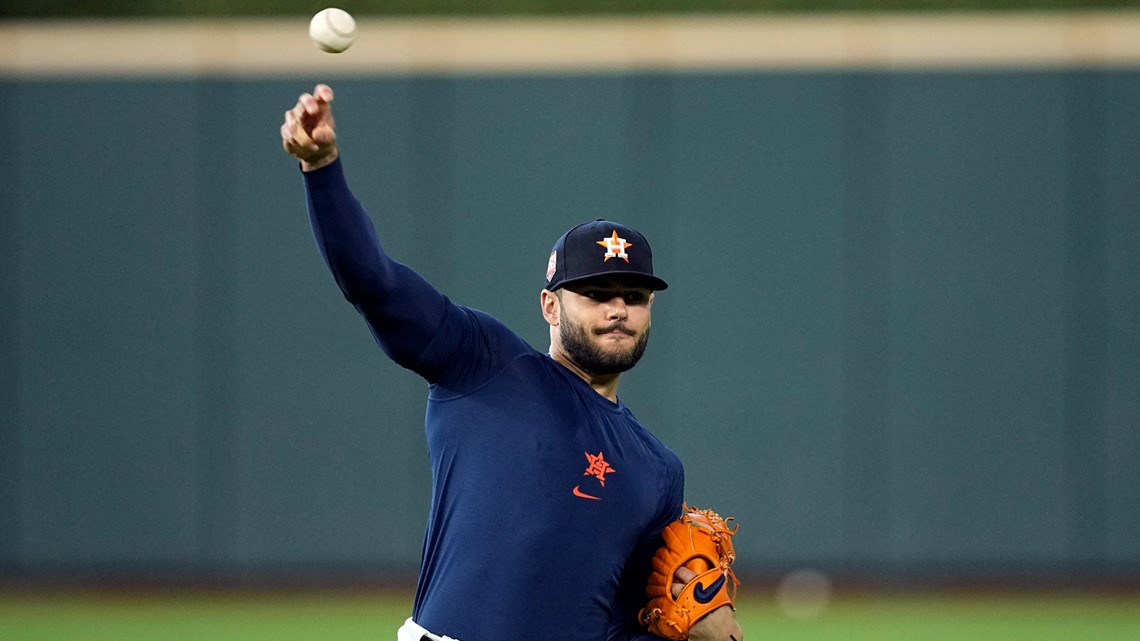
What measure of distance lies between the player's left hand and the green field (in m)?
4.18

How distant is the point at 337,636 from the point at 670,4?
524 centimetres

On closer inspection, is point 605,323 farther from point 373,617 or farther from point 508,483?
point 373,617

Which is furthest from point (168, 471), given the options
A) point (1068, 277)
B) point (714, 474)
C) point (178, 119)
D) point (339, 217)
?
point (339, 217)

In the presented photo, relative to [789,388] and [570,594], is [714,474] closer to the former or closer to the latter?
[789,388]

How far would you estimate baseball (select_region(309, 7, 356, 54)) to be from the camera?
126 inches

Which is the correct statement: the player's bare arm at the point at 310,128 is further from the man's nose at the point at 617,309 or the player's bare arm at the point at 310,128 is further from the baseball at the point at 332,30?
the man's nose at the point at 617,309

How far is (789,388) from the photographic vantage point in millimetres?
9914

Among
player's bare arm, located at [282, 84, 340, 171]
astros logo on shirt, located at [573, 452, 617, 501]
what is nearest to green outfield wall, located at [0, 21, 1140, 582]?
astros logo on shirt, located at [573, 452, 617, 501]

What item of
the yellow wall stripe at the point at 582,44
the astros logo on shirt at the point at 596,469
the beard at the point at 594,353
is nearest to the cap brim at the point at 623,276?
the beard at the point at 594,353

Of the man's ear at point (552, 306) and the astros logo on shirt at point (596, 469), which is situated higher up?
the man's ear at point (552, 306)

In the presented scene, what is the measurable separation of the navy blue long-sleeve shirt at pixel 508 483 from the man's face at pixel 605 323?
0.33 ft

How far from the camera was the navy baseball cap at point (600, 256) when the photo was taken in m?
3.24

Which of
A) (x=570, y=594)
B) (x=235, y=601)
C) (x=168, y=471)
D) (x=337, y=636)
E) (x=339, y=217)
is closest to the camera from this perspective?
(x=339, y=217)

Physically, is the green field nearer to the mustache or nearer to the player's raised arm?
the mustache
